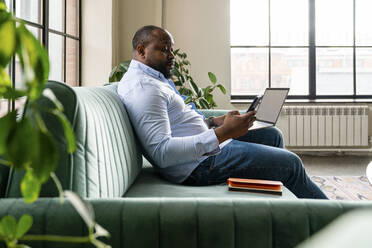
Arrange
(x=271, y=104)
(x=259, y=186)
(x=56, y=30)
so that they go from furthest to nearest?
1. (x=56, y=30)
2. (x=271, y=104)
3. (x=259, y=186)

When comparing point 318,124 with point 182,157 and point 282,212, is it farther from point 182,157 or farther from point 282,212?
point 282,212

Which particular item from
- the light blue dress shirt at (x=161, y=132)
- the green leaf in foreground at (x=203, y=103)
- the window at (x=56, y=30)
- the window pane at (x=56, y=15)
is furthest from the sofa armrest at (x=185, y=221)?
the green leaf in foreground at (x=203, y=103)

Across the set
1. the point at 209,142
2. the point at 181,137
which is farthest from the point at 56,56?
the point at 209,142

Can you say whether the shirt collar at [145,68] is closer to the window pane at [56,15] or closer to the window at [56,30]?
the window at [56,30]

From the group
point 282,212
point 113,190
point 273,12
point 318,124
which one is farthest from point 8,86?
point 273,12

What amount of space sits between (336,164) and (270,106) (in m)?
2.82

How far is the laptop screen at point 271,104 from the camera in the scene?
186cm

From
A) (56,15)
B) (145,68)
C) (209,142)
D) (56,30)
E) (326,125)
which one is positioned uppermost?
(56,15)

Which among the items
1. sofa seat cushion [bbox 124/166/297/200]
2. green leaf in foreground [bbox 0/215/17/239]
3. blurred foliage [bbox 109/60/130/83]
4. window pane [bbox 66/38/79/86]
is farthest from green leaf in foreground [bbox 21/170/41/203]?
window pane [bbox 66/38/79/86]

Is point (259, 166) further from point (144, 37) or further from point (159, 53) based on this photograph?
point (144, 37)

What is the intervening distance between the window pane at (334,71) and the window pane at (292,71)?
17 cm

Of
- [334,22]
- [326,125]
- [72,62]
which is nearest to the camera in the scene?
[72,62]

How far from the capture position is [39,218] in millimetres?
774

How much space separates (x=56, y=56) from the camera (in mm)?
3207
